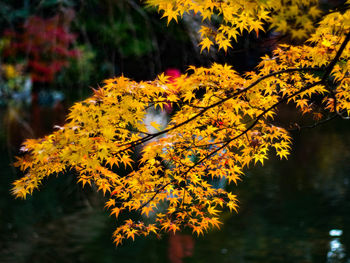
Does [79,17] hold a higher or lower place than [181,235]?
higher

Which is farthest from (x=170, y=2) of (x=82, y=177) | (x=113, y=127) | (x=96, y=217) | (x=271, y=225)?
(x=96, y=217)

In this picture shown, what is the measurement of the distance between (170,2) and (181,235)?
15.0ft

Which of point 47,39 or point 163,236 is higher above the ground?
point 47,39

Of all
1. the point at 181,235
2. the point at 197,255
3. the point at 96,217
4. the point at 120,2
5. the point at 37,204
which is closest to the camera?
the point at 120,2

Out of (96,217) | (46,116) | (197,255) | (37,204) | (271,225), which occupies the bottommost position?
(197,255)

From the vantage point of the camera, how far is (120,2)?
2.93 m

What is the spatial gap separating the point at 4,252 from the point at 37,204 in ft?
6.67

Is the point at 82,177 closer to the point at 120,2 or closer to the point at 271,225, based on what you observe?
the point at 120,2

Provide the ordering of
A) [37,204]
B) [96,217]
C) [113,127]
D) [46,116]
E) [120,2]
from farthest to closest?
[46,116] → [37,204] → [96,217] → [120,2] → [113,127]

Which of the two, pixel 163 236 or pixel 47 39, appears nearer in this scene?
pixel 47 39

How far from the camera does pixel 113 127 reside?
2379 millimetres

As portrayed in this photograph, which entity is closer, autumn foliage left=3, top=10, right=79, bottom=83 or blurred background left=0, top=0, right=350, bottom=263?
autumn foliage left=3, top=10, right=79, bottom=83

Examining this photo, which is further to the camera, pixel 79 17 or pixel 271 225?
pixel 271 225

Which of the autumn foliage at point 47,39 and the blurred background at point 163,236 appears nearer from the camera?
the autumn foliage at point 47,39
